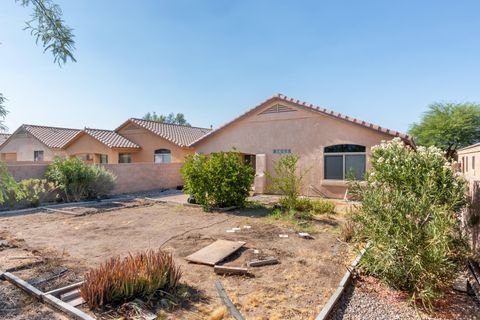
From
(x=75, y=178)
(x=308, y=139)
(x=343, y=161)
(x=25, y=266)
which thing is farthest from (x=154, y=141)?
(x=25, y=266)

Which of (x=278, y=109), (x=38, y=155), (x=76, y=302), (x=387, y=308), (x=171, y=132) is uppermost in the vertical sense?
(x=278, y=109)

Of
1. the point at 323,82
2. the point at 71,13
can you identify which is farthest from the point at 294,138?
the point at 71,13

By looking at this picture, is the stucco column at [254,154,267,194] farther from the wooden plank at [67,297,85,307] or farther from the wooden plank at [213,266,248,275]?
the wooden plank at [67,297,85,307]

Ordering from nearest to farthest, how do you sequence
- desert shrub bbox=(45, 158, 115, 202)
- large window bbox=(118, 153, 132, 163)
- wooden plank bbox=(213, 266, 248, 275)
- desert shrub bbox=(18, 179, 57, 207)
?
wooden plank bbox=(213, 266, 248, 275) → desert shrub bbox=(18, 179, 57, 207) → desert shrub bbox=(45, 158, 115, 202) → large window bbox=(118, 153, 132, 163)

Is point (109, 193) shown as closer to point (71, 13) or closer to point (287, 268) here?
point (71, 13)

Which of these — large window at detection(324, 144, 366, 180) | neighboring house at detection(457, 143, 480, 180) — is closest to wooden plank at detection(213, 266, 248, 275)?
large window at detection(324, 144, 366, 180)

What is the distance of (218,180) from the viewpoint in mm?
11555

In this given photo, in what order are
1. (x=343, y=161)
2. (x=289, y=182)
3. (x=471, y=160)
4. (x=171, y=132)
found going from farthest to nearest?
(x=471, y=160) < (x=171, y=132) < (x=343, y=161) < (x=289, y=182)

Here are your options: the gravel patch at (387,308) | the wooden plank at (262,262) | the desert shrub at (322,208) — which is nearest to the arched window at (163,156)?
the desert shrub at (322,208)

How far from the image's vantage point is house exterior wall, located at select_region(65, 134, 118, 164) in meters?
21.2

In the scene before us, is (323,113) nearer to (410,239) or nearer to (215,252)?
(215,252)

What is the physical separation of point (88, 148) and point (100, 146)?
1492 millimetres

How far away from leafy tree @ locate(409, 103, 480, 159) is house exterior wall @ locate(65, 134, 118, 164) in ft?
106

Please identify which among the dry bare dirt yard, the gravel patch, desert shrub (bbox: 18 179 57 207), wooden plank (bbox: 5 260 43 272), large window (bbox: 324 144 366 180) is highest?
large window (bbox: 324 144 366 180)
